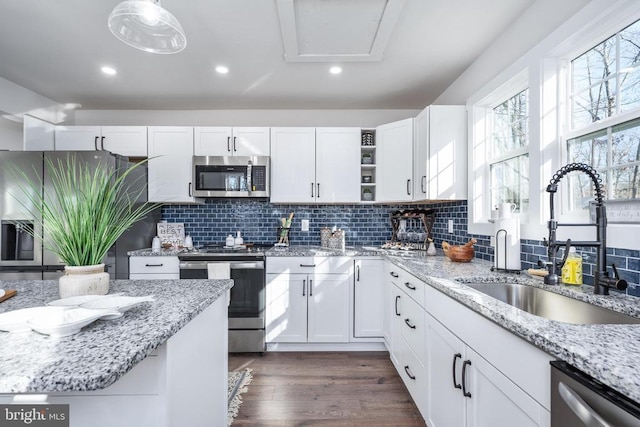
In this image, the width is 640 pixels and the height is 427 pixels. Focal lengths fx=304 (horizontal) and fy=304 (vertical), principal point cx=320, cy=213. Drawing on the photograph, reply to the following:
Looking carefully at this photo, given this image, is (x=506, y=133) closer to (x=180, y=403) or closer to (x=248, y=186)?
(x=248, y=186)

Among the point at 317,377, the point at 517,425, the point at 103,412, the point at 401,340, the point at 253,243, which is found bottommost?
the point at 317,377

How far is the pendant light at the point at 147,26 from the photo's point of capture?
1364 millimetres

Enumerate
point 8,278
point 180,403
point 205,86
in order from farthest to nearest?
point 205,86 < point 8,278 < point 180,403

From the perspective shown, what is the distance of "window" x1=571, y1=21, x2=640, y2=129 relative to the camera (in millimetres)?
1360

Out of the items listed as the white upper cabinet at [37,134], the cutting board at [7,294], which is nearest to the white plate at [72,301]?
the cutting board at [7,294]

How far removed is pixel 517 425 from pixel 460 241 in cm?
195

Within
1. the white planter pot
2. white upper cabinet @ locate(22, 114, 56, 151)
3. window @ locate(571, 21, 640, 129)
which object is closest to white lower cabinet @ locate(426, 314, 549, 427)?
window @ locate(571, 21, 640, 129)

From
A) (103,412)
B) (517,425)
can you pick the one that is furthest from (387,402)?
(103,412)

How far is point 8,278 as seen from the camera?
260 cm

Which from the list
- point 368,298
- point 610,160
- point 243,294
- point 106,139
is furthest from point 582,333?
point 106,139

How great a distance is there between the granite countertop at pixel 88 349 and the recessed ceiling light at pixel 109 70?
2.27 metres

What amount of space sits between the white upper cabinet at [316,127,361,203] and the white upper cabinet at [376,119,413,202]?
239 millimetres

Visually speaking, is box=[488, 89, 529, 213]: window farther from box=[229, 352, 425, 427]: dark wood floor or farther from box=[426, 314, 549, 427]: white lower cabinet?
box=[229, 352, 425, 427]: dark wood floor

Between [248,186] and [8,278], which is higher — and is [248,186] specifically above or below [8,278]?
above
